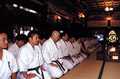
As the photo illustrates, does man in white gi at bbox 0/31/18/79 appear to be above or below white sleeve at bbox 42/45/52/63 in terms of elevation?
above

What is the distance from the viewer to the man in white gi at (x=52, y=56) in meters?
7.36

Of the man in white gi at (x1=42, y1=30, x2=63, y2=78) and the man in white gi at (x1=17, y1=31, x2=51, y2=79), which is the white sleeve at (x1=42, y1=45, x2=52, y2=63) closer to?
the man in white gi at (x1=42, y1=30, x2=63, y2=78)

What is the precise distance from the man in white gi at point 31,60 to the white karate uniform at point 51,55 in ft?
3.53

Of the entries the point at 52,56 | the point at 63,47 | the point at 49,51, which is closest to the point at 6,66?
the point at 49,51

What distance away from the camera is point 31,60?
19.2 feet

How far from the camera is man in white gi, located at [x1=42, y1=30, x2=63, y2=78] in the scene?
7355 millimetres

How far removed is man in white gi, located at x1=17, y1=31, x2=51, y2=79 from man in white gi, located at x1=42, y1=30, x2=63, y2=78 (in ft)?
3.47

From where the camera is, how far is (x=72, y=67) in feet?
33.5

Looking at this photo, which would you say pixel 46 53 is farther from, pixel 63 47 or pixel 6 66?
pixel 6 66

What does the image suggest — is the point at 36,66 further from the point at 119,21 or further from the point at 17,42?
the point at 119,21

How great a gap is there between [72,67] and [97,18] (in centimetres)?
2211

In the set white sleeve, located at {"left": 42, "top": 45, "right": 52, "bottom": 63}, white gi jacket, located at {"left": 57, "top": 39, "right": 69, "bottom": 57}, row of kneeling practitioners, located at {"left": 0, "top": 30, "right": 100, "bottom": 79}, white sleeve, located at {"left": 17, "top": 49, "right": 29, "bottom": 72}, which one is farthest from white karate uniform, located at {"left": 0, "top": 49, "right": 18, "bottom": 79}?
white gi jacket, located at {"left": 57, "top": 39, "right": 69, "bottom": 57}

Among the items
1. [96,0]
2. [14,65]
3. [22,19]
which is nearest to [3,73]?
[14,65]

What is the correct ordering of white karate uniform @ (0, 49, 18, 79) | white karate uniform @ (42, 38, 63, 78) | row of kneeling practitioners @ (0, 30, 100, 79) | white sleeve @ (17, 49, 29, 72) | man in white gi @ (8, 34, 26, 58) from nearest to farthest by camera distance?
white karate uniform @ (0, 49, 18, 79) → row of kneeling practitioners @ (0, 30, 100, 79) → white sleeve @ (17, 49, 29, 72) → white karate uniform @ (42, 38, 63, 78) → man in white gi @ (8, 34, 26, 58)
